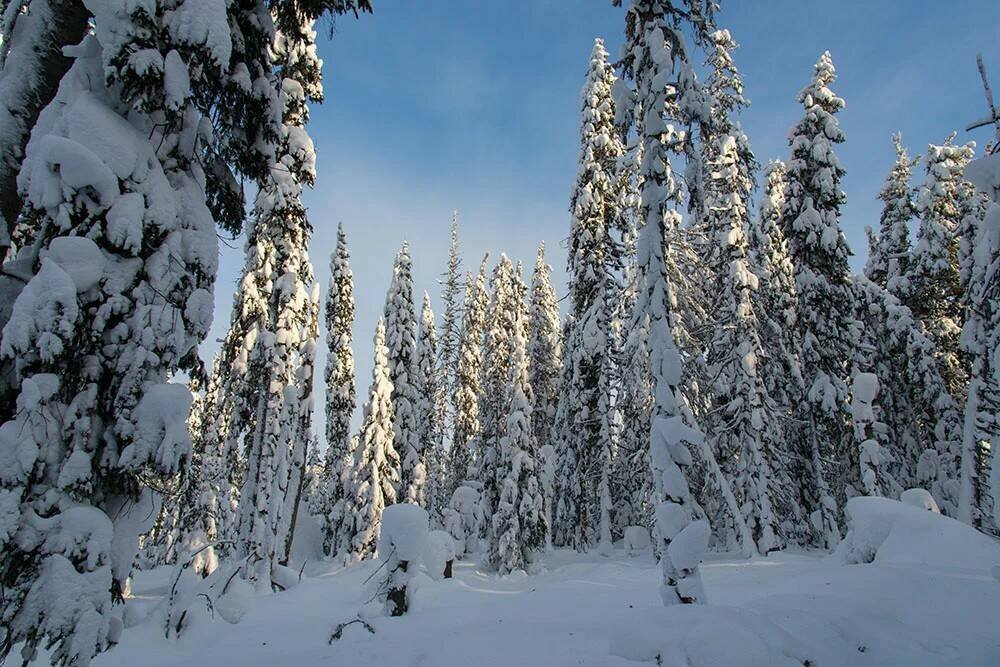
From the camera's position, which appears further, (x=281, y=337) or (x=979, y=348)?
(x=281, y=337)

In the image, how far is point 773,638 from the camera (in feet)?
17.8

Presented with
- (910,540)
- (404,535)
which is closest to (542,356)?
(910,540)

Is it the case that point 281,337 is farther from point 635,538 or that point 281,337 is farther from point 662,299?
point 635,538

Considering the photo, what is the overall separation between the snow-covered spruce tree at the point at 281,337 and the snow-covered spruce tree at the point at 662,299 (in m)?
8.31

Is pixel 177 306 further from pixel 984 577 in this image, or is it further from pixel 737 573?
pixel 737 573

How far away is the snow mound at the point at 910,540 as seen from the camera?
343 inches

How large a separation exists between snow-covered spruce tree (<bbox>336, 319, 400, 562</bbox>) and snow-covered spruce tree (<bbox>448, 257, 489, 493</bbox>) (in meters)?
8.66

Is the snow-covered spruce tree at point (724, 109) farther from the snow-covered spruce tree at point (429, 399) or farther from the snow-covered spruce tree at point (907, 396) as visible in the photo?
the snow-covered spruce tree at point (429, 399)

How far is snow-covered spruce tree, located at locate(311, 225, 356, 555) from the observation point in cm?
2761

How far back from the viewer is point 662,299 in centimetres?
814

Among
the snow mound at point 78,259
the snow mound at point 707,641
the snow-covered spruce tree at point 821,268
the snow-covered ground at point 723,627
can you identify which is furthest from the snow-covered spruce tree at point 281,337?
the snow-covered spruce tree at point 821,268

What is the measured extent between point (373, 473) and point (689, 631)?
828 inches

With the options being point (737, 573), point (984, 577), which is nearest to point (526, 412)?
point (737, 573)

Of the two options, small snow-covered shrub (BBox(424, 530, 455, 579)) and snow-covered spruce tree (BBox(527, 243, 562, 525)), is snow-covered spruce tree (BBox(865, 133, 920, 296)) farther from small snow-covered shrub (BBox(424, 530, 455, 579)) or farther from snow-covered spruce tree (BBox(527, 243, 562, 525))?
small snow-covered shrub (BBox(424, 530, 455, 579))
